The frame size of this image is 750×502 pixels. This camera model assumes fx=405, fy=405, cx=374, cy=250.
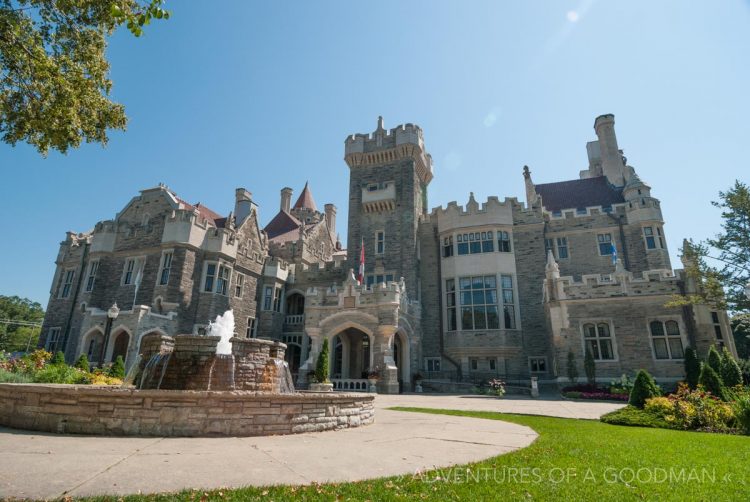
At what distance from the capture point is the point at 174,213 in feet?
89.1

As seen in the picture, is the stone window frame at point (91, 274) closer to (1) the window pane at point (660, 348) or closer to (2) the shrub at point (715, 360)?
(1) the window pane at point (660, 348)

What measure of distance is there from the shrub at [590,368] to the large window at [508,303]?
5.02 metres

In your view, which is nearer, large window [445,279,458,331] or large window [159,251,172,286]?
large window [159,251,172,286]

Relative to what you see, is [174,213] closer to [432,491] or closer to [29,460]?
[29,460]

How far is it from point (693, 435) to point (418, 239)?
842 inches

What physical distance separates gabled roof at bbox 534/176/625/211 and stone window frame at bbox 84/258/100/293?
106 ft

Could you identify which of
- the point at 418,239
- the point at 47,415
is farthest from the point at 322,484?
the point at 418,239

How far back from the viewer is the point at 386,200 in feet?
96.4

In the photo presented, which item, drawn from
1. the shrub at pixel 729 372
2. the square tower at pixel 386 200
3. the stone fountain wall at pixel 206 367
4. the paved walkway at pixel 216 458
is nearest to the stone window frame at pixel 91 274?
the square tower at pixel 386 200

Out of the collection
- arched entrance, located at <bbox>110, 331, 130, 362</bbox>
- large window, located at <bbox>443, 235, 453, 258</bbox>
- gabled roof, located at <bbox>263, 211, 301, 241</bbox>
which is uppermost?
gabled roof, located at <bbox>263, 211, 301, 241</bbox>

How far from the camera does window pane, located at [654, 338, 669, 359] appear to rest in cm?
2012

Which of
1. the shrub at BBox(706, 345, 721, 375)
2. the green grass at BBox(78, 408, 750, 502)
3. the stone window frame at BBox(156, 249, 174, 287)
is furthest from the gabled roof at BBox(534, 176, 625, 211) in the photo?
the stone window frame at BBox(156, 249, 174, 287)

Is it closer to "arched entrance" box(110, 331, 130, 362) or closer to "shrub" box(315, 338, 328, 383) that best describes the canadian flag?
"shrub" box(315, 338, 328, 383)

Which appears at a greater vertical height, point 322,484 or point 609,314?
point 609,314
